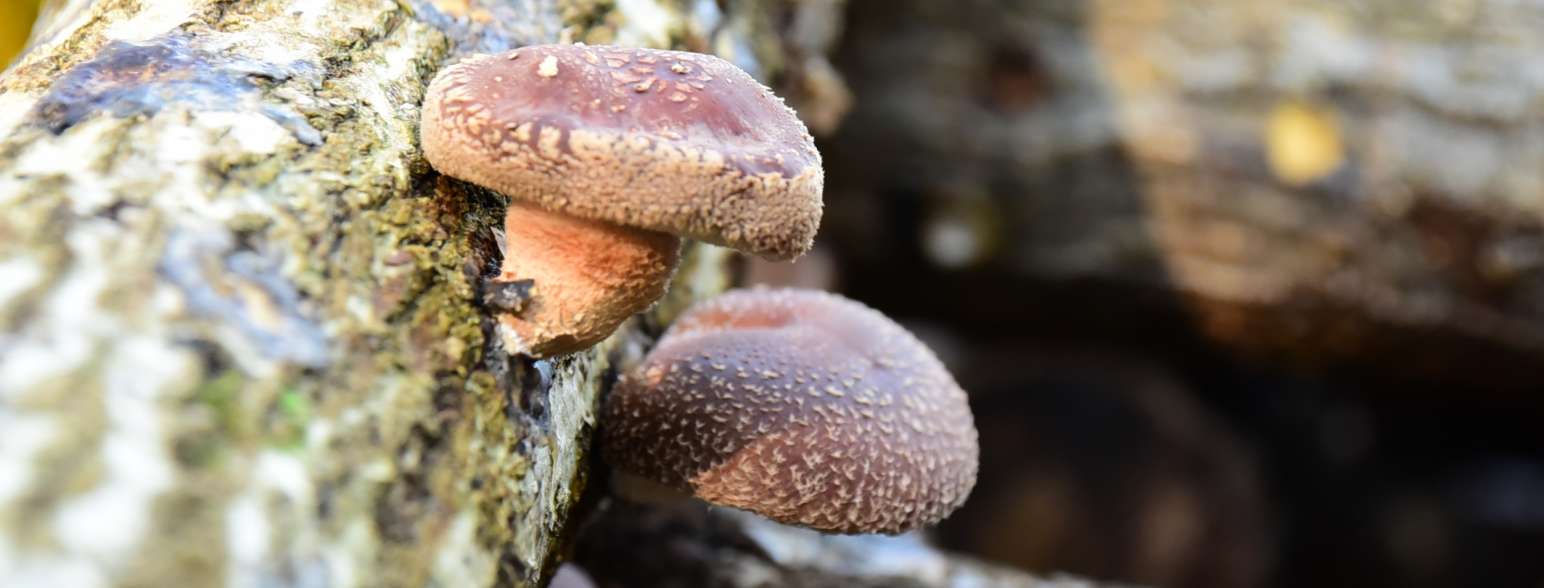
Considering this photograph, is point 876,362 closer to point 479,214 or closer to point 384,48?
point 479,214

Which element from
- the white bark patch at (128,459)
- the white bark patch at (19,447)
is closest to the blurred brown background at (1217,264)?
the white bark patch at (128,459)

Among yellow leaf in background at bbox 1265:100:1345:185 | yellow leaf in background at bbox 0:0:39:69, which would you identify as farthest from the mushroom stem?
yellow leaf in background at bbox 1265:100:1345:185

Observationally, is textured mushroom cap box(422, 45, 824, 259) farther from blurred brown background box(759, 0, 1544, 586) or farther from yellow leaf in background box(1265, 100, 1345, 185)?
yellow leaf in background box(1265, 100, 1345, 185)

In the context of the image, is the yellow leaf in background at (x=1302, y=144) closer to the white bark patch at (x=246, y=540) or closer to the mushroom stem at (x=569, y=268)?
the mushroom stem at (x=569, y=268)

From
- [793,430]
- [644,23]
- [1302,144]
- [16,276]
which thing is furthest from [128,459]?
[1302,144]

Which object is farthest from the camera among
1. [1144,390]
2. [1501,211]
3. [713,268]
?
[1144,390]

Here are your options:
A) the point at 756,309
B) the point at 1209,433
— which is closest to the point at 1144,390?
the point at 1209,433
